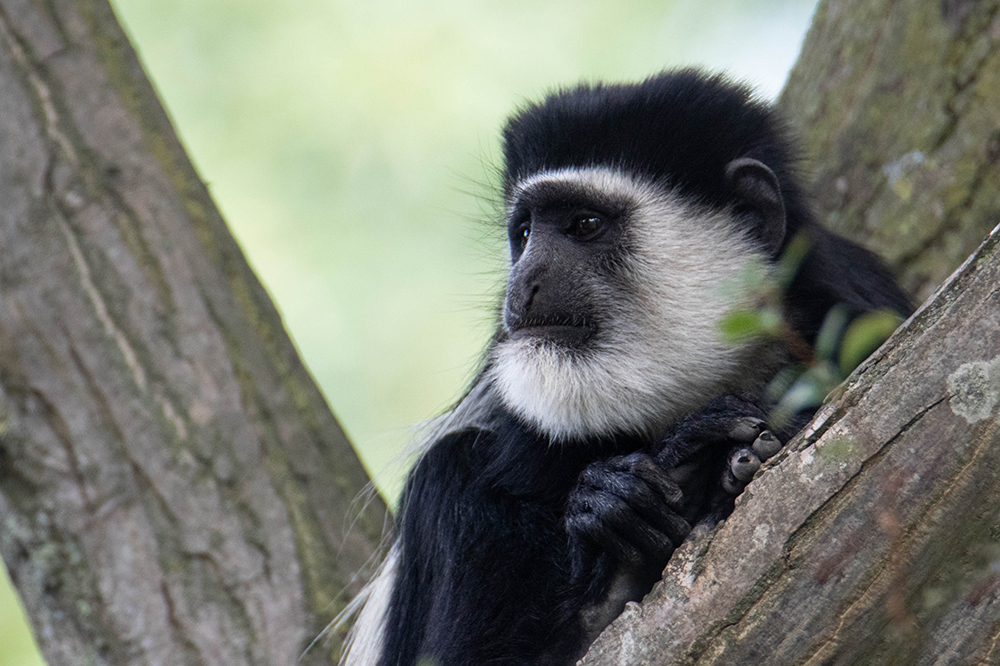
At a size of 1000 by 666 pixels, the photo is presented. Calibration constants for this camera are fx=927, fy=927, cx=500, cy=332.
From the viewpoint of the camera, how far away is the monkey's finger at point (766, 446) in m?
1.26

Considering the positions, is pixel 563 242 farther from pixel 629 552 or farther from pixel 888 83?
pixel 888 83

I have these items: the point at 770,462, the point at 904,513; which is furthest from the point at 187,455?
the point at 904,513

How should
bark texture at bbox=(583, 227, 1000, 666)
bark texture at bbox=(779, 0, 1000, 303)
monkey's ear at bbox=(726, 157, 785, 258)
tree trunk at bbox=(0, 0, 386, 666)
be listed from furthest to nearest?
bark texture at bbox=(779, 0, 1000, 303), tree trunk at bbox=(0, 0, 386, 666), monkey's ear at bbox=(726, 157, 785, 258), bark texture at bbox=(583, 227, 1000, 666)

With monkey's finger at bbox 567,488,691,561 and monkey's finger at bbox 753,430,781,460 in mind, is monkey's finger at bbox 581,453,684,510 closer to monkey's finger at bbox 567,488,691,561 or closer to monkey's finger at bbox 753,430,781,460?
monkey's finger at bbox 567,488,691,561

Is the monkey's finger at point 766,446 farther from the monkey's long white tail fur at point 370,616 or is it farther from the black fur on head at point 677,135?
the monkey's long white tail fur at point 370,616

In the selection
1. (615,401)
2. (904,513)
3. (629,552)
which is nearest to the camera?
(904,513)

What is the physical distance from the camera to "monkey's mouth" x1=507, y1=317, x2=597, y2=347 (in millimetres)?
1655

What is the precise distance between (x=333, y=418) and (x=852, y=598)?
1365mm

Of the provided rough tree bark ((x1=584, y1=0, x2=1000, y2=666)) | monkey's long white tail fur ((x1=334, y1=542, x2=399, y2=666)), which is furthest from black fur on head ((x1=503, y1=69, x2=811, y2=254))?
monkey's long white tail fur ((x1=334, y1=542, x2=399, y2=666))

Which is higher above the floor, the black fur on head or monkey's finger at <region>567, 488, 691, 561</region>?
the black fur on head

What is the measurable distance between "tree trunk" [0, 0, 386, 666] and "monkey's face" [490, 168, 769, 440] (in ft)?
1.87

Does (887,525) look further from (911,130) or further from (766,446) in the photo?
(911,130)

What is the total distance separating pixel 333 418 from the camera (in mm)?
2148

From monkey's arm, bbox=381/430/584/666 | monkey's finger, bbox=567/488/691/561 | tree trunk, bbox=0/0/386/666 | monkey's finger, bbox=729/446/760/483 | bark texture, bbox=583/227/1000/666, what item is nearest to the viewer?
bark texture, bbox=583/227/1000/666
